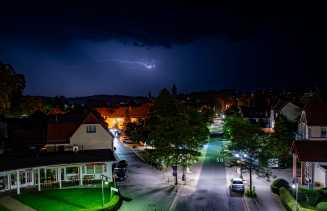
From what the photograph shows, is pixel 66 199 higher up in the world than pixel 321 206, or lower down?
lower down

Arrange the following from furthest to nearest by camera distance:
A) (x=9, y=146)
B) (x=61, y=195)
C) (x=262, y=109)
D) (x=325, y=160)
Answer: (x=262, y=109), (x=9, y=146), (x=325, y=160), (x=61, y=195)

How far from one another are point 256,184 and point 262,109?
6089cm

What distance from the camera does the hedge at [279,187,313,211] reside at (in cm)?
3209

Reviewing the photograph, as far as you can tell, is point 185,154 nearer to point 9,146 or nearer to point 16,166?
point 16,166

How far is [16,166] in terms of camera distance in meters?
40.1

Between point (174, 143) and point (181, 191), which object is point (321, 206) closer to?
point (181, 191)

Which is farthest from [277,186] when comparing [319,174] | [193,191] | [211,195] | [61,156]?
[61,156]

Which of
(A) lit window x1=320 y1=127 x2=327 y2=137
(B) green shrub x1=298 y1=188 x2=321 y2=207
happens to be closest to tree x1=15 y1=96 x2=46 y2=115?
(A) lit window x1=320 y1=127 x2=327 y2=137

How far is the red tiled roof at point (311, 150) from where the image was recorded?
42219 mm

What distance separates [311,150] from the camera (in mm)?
43375

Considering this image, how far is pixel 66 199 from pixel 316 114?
30433 millimetres

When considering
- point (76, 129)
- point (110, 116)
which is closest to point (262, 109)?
point (110, 116)

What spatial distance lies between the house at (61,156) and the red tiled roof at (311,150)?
19.0 meters

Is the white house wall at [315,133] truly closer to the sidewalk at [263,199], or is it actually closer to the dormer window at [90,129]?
the sidewalk at [263,199]
